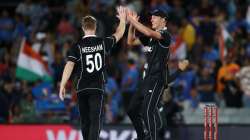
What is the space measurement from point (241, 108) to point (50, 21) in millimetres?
6697

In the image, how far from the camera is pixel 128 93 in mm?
20906

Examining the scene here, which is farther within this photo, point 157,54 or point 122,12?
point 157,54

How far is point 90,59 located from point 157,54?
3.53ft

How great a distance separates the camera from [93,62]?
1385 cm

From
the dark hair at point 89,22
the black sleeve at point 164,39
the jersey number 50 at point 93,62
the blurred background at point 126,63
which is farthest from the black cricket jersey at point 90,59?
the blurred background at point 126,63

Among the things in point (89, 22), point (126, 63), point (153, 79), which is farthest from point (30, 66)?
point (89, 22)

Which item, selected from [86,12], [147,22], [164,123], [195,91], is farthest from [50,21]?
[164,123]

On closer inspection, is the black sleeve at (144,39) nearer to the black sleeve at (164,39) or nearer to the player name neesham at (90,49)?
the black sleeve at (164,39)

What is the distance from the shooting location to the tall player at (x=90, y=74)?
45.4 ft

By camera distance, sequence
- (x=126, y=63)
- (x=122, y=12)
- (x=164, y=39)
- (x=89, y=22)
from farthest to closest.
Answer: (x=126, y=63), (x=164, y=39), (x=122, y=12), (x=89, y=22)

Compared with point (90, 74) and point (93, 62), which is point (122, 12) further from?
point (90, 74)

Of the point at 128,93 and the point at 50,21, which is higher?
the point at 50,21

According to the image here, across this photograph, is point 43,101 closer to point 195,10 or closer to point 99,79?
point 195,10

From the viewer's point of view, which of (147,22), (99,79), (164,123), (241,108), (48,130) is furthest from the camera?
(147,22)
